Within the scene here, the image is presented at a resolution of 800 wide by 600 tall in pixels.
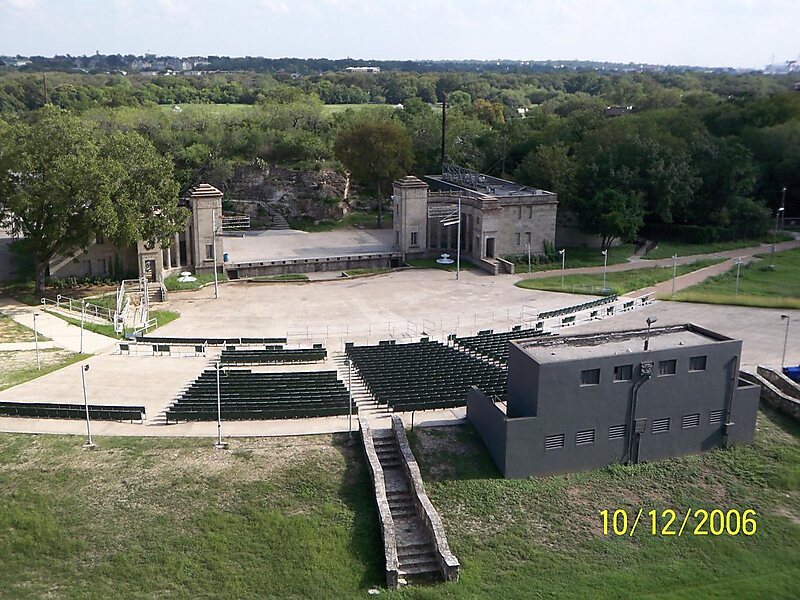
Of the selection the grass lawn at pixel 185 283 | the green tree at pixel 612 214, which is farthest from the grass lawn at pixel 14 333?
the green tree at pixel 612 214

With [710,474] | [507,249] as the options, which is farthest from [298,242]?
[710,474]

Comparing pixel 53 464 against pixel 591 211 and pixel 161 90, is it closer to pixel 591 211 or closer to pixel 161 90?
pixel 591 211

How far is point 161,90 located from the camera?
160 metres

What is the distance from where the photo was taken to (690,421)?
3331cm

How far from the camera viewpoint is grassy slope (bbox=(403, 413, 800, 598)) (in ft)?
84.2

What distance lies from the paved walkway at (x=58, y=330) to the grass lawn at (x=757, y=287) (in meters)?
41.3

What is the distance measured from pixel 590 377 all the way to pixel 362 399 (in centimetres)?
1182

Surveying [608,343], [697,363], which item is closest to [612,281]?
[608,343]

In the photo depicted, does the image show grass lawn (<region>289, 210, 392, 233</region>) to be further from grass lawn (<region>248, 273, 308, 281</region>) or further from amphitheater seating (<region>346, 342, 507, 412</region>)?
amphitheater seating (<region>346, 342, 507, 412</region>)

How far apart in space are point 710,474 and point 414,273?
3950 centimetres

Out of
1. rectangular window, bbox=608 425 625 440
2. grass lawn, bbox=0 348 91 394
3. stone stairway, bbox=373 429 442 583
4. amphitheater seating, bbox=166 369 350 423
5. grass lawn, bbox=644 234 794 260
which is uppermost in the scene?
grass lawn, bbox=644 234 794 260

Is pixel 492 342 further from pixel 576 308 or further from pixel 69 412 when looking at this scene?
pixel 69 412

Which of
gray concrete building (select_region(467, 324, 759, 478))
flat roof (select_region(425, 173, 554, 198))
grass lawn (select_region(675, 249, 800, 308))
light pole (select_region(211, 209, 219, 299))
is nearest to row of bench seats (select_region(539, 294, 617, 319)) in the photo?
grass lawn (select_region(675, 249, 800, 308))

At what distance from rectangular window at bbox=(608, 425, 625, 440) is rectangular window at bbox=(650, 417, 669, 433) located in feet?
4.79
